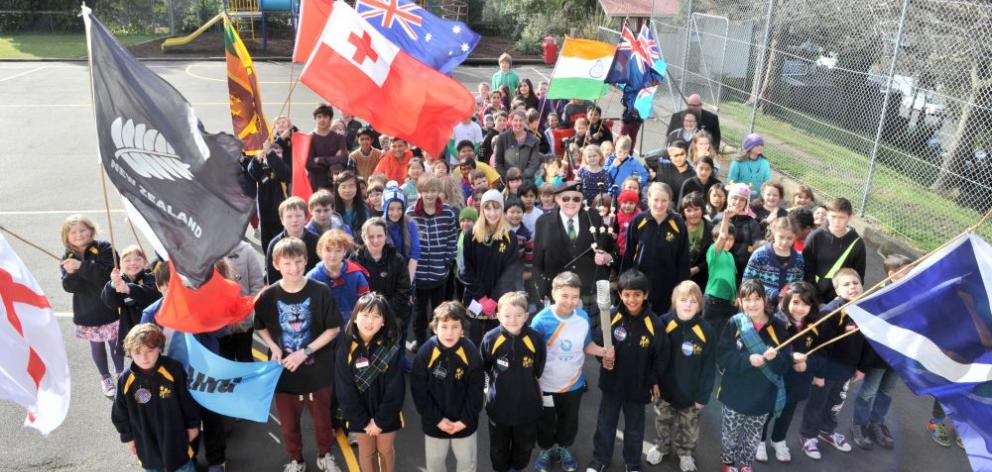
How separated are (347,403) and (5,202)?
998cm

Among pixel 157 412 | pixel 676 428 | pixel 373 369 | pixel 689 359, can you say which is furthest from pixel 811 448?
pixel 157 412

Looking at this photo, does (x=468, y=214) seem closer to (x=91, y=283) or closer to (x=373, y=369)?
(x=373, y=369)

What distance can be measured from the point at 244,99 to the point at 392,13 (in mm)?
2455

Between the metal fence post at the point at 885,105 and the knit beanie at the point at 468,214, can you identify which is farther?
the metal fence post at the point at 885,105

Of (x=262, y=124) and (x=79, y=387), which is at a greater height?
(x=262, y=124)

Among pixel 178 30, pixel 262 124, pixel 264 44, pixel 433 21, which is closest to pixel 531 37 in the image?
pixel 264 44

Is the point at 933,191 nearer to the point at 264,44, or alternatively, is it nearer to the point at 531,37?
the point at 531,37

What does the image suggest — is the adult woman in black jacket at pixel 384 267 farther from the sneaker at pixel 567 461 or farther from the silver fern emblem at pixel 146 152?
the silver fern emblem at pixel 146 152

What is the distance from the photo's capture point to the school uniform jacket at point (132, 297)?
18.1 feet

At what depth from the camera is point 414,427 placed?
598 centimetres

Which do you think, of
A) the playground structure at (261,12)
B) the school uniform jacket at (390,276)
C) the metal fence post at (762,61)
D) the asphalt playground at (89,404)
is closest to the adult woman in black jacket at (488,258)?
the school uniform jacket at (390,276)

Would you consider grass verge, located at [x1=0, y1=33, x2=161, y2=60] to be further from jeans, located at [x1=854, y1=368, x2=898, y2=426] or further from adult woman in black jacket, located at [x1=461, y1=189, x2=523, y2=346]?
jeans, located at [x1=854, y1=368, x2=898, y2=426]

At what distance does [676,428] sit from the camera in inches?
218

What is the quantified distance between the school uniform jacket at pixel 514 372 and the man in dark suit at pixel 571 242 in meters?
1.64
